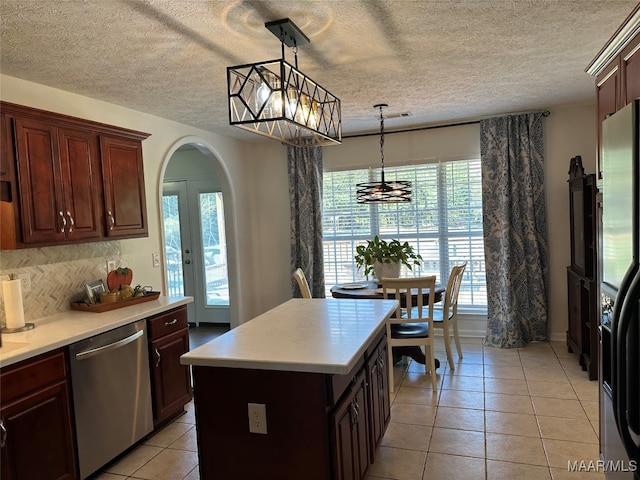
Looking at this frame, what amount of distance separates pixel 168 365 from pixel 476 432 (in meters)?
2.21

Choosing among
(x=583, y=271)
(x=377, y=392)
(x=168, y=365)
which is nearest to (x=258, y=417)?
(x=377, y=392)

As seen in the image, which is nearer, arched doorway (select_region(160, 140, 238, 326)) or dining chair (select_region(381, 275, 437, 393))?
dining chair (select_region(381, 275, 437, 393))

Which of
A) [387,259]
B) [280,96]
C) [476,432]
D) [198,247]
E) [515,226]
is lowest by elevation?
[476,432]

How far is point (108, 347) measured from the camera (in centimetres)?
271

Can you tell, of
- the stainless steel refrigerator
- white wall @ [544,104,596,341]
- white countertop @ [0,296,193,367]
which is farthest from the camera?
white wall @ [544,104,596,341]

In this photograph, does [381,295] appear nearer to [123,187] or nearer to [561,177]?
[123,187]

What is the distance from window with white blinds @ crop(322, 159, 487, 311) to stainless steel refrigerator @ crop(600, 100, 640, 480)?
3182mm

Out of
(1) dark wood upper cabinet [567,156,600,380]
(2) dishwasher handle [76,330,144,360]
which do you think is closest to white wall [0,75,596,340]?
(1) dark wood upper cabinet [567,156,600,380]

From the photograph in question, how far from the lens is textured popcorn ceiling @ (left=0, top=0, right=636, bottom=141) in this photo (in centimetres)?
212

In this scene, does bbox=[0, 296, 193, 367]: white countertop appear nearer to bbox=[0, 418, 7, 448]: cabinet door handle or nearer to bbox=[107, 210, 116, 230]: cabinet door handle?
bbox=[0, 418, 7, 448]: cabinet door handle

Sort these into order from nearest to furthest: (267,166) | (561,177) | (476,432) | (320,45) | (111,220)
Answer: (320,45), (476,432), (111,220), (561,177), (267,166)

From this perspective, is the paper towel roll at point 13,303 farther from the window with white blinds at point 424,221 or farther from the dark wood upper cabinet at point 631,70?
the window with white blinds at point 424,221

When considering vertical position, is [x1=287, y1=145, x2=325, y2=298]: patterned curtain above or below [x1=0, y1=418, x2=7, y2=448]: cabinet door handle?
above

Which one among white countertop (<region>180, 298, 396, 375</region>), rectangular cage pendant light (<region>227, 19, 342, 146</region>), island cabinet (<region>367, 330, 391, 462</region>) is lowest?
island cabinet (<region>367, 330, 391, 462</region>)
